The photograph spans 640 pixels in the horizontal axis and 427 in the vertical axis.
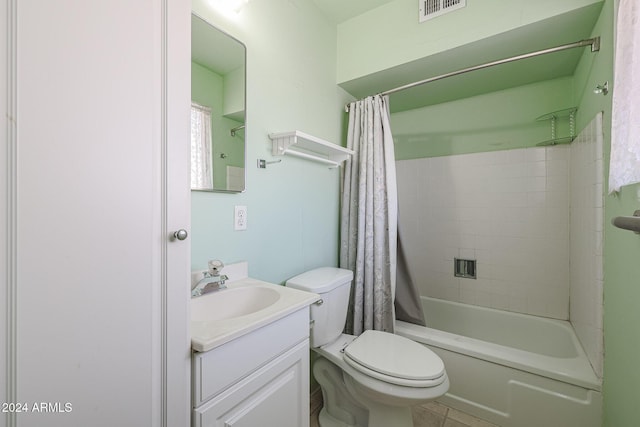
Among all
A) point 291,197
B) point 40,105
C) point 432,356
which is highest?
point 40,105

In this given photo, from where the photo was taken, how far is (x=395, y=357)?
4.16ft

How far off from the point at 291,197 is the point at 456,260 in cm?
156

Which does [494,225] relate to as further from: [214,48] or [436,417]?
[214,48]

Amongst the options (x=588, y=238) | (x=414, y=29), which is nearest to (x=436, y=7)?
(x=414, y=29)

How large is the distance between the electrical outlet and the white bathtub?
127 cm

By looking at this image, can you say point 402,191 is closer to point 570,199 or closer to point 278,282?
point 570,199

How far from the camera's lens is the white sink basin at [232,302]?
1.01 metres

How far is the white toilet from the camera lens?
1140mm

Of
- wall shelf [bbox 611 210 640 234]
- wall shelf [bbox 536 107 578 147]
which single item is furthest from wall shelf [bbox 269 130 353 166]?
wall shelf [bbox 536 107 578 147]

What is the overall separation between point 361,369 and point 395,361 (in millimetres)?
163

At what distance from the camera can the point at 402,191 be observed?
2486 millimetres

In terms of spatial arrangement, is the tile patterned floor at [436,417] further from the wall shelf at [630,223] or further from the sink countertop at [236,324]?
the wall shelf at [630,223]

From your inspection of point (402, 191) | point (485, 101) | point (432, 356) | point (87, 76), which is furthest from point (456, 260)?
point (87, 76)

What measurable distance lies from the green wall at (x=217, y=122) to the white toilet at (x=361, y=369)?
67 cm
